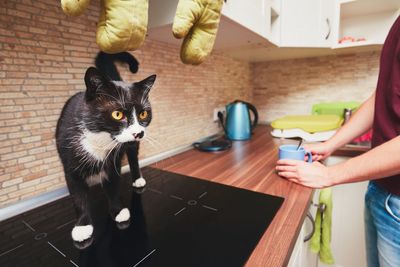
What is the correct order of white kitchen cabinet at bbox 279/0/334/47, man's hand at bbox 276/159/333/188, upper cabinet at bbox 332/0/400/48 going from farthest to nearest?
1. upper cabinet at bbox 332/0/400/48
2. white kitchen cabinet at bbox 279/0/334/47
3. man's hand at bbox 276/159/333/188

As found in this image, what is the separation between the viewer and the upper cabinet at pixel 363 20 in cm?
139

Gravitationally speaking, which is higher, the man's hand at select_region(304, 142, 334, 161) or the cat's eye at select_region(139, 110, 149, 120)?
the cat's eye at select_region(139, 110, 149, 120)

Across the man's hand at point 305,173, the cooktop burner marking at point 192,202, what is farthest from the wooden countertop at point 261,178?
the cooktop burner marking at point 192,202

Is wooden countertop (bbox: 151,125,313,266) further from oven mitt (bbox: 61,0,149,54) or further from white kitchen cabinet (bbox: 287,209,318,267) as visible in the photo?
oven mitt (bbox: 61,0,149,54)

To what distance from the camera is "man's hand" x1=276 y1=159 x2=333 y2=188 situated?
0.68 meters

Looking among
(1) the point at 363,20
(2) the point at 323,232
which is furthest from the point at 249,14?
(1) the point at 363,20

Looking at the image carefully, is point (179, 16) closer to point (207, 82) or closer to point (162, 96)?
point (162, 96)

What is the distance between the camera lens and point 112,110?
447 mm

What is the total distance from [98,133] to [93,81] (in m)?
0.11

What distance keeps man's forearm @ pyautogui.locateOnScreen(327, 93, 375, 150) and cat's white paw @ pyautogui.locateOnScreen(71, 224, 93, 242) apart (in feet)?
2.96

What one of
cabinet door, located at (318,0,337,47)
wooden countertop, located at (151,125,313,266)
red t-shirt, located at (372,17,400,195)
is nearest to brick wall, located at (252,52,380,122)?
cabinet door, located at (318,0,337,47)

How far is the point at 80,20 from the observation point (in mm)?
683

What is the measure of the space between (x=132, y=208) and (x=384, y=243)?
2.38 ft

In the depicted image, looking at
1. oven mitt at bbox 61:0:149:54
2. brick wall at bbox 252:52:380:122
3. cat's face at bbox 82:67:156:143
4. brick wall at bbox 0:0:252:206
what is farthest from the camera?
brick wall at bbox 252:52:380:122
